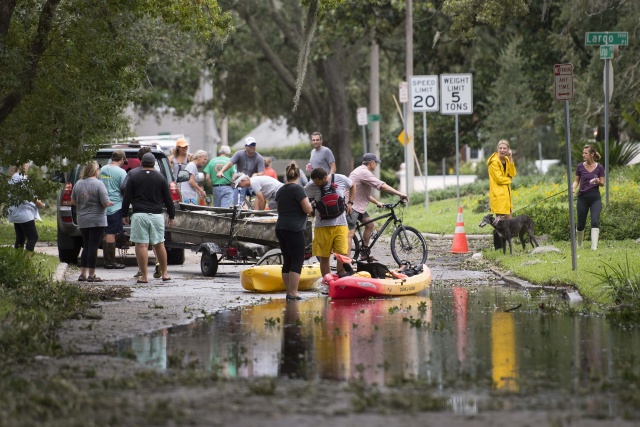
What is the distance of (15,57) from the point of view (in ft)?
47.9


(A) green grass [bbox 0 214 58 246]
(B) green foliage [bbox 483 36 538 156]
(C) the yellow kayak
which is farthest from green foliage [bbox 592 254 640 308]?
(B) green foliage [bbox 483 36 538 156]

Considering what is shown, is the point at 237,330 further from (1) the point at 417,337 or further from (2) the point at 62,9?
(2) the point at 62,9

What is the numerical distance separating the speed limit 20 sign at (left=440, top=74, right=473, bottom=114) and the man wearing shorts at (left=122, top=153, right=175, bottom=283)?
10.4 meters

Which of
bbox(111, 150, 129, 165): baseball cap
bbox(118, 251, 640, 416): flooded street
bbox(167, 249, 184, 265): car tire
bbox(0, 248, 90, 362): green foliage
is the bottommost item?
bbox(118, 251, 640, 416): flooded street

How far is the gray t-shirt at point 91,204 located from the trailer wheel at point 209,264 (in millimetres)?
1750

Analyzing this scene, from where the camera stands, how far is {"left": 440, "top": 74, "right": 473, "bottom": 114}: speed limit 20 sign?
87.0 feet

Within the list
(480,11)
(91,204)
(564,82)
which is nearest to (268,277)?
(91,204)

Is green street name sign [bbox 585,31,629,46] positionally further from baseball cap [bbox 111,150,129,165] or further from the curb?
baseball cap [bbox 111,150,129,165]

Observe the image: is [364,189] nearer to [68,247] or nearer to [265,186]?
[265,186]

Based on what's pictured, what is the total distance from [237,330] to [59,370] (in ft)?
9.70

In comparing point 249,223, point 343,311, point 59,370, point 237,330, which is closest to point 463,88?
point 249,223

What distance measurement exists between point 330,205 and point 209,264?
355 cm

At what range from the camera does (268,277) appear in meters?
16.4

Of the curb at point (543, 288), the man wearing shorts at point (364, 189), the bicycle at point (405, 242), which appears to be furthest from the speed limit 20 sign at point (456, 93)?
the curb at point (543, 288)
